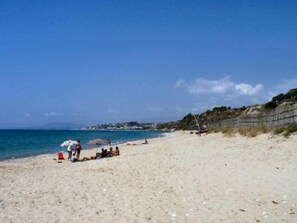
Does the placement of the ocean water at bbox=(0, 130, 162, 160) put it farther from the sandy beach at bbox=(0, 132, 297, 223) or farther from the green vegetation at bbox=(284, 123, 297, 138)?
the green vegetation at bbox=(284, 123, 297, 138)

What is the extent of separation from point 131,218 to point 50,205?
270 cm

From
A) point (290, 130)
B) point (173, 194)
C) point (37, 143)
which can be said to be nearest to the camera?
point (173, 194)

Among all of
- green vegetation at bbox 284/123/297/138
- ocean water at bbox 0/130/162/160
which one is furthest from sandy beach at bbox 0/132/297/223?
ocean water at bbox 0/130/162/160

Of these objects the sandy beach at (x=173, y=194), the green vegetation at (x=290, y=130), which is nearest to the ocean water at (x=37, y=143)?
the sandy beach at (x=173, y=194)

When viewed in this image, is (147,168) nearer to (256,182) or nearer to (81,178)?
(81,178)

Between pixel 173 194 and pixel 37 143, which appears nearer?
pixel 173 194

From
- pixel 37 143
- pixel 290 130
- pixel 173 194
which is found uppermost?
pixel 290 130

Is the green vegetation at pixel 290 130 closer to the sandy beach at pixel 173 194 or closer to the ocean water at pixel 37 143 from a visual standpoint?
the sandy beach at pixel 173 194

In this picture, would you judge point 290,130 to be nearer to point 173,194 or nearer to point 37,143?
point 173,194

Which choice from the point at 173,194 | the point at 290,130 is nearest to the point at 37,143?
the point at 290,130

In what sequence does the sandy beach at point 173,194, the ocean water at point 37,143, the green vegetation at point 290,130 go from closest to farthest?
the sandy beach at point 173,194 < the green vegetation at point 290,130 < the ocean water at point 37,143

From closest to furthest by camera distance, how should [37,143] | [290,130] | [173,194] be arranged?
[173,194] → [290,130] → [37,143]

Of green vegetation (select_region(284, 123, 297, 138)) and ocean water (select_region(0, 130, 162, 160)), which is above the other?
green vegetation (select_region(284, 123, 297, 138))

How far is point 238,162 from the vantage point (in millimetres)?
15570
